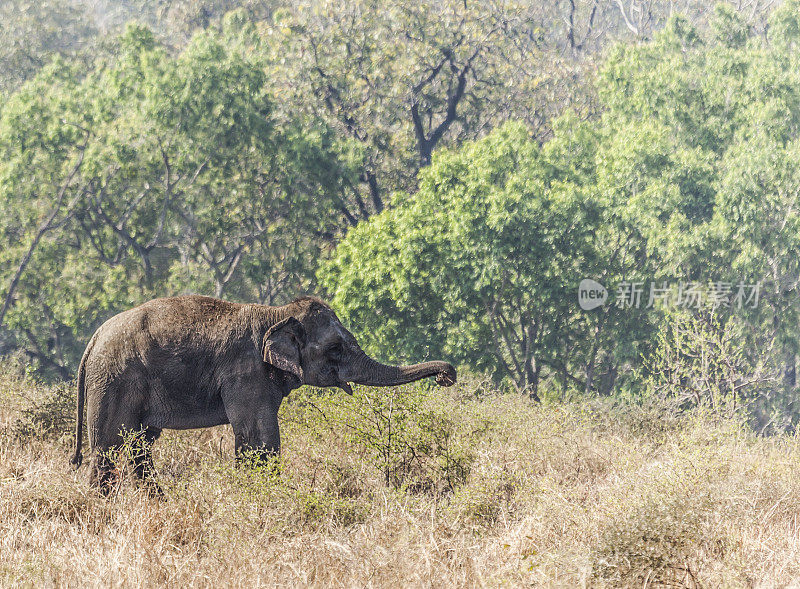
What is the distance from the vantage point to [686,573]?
22.7 feet

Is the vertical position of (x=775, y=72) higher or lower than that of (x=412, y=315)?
higher

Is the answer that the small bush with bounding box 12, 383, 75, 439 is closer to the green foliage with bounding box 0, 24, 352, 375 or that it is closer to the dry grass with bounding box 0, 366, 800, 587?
the dry grass with bounding box 0, 366, 800, 587

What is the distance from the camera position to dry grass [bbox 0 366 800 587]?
22.0 feet

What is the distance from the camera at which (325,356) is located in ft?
30.6

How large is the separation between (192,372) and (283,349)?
0.90m

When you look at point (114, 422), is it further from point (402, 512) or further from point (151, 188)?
point (151, 188)

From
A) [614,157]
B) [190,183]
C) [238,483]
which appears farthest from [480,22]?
[238,483]

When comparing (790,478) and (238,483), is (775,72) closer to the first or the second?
(790,478)

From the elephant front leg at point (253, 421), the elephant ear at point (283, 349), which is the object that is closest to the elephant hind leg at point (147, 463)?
the elephant front leg at point (253, 421)

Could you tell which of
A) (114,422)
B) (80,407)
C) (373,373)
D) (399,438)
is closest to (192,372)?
(114,422)

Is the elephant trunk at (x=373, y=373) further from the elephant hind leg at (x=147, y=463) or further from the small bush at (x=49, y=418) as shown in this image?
the small bush at (x=49, y=418)

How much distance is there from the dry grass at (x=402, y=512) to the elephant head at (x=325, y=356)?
0.25 metres

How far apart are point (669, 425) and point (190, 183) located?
41.5 ft

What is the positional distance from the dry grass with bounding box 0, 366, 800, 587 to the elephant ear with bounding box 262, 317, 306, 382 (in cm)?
73
